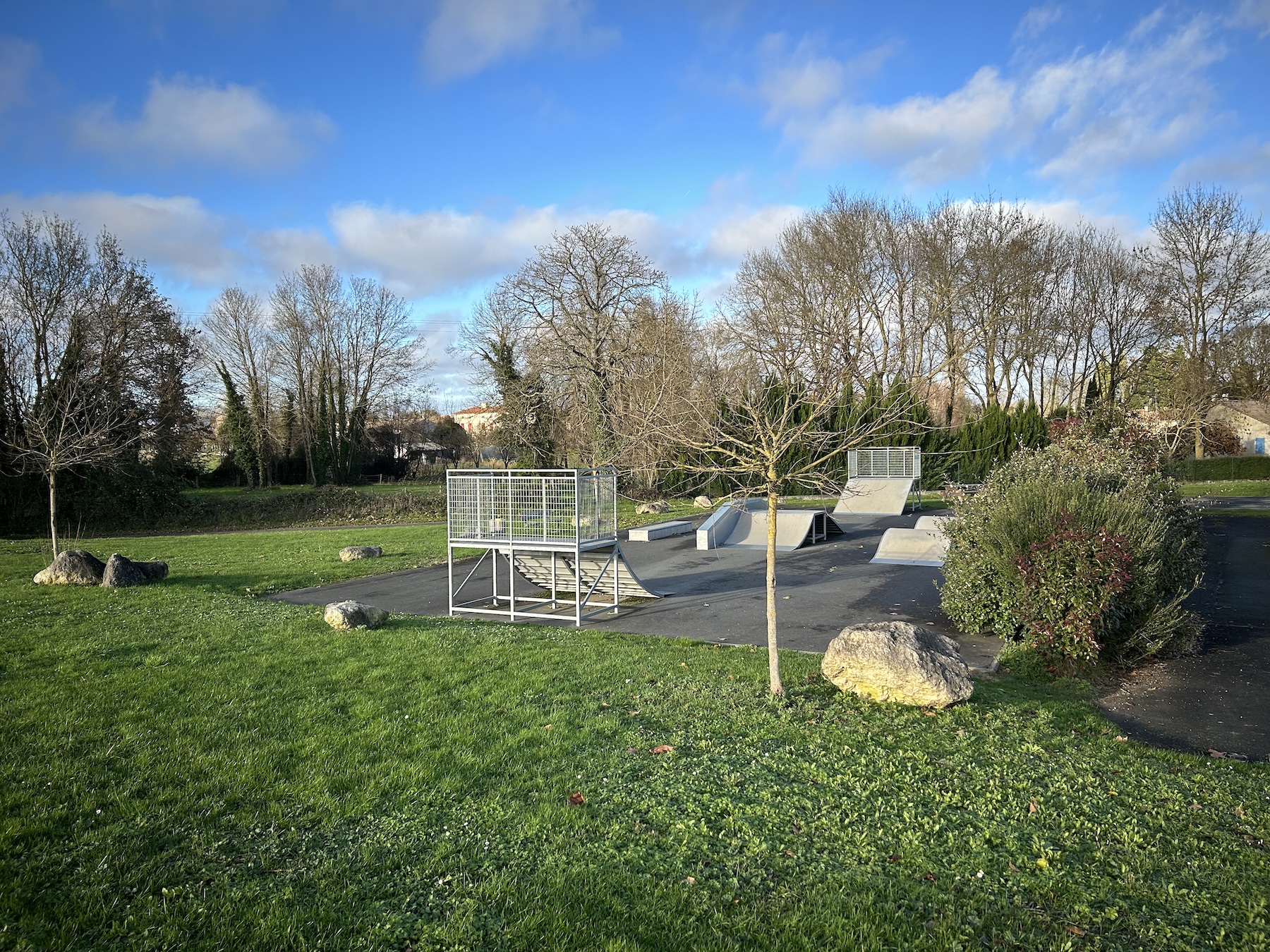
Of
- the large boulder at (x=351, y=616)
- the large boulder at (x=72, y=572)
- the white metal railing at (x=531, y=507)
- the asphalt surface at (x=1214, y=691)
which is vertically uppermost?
the white metal railing at (x=531, y=507)

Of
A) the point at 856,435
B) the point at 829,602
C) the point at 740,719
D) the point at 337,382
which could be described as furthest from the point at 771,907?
the point at 337,382

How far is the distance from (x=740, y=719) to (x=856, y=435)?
2259 millimetres

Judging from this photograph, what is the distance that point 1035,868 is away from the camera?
328 cm

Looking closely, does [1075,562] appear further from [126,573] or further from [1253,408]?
[1253,408]

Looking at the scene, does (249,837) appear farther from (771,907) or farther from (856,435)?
(856,435)

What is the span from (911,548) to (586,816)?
12.7 meters

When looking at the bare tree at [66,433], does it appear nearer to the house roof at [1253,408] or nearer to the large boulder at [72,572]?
the large boulder at [72,572]

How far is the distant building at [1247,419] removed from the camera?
36281 millimetres

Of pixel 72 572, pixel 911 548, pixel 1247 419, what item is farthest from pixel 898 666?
pixel 1247 419

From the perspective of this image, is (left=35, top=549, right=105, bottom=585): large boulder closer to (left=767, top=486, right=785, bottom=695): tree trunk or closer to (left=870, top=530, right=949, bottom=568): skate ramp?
(left=767, top=486, right=785, bottom=695): tree trunk

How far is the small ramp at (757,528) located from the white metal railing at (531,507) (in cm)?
748

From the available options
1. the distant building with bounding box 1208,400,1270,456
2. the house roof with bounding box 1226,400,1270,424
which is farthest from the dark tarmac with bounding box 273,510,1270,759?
the distant building with bounding box 1208,400,1270,456

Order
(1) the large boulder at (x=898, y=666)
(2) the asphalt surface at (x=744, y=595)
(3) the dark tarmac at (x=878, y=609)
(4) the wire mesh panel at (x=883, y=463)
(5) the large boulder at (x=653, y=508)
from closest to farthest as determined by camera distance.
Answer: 1. (1) the large boulder at (x=898, y=666)
2. (3) the dark tarmac at (x=878, y=609)
3. (2) the asphalt surface at (x=744, y=595)
4. (5) the large boulder at (x=653, y=508)
5. (4) the wire mesh panel at (x=883, y=463)

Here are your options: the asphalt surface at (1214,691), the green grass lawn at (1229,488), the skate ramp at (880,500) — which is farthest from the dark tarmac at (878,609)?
the green grass lawn at (1229,488)
